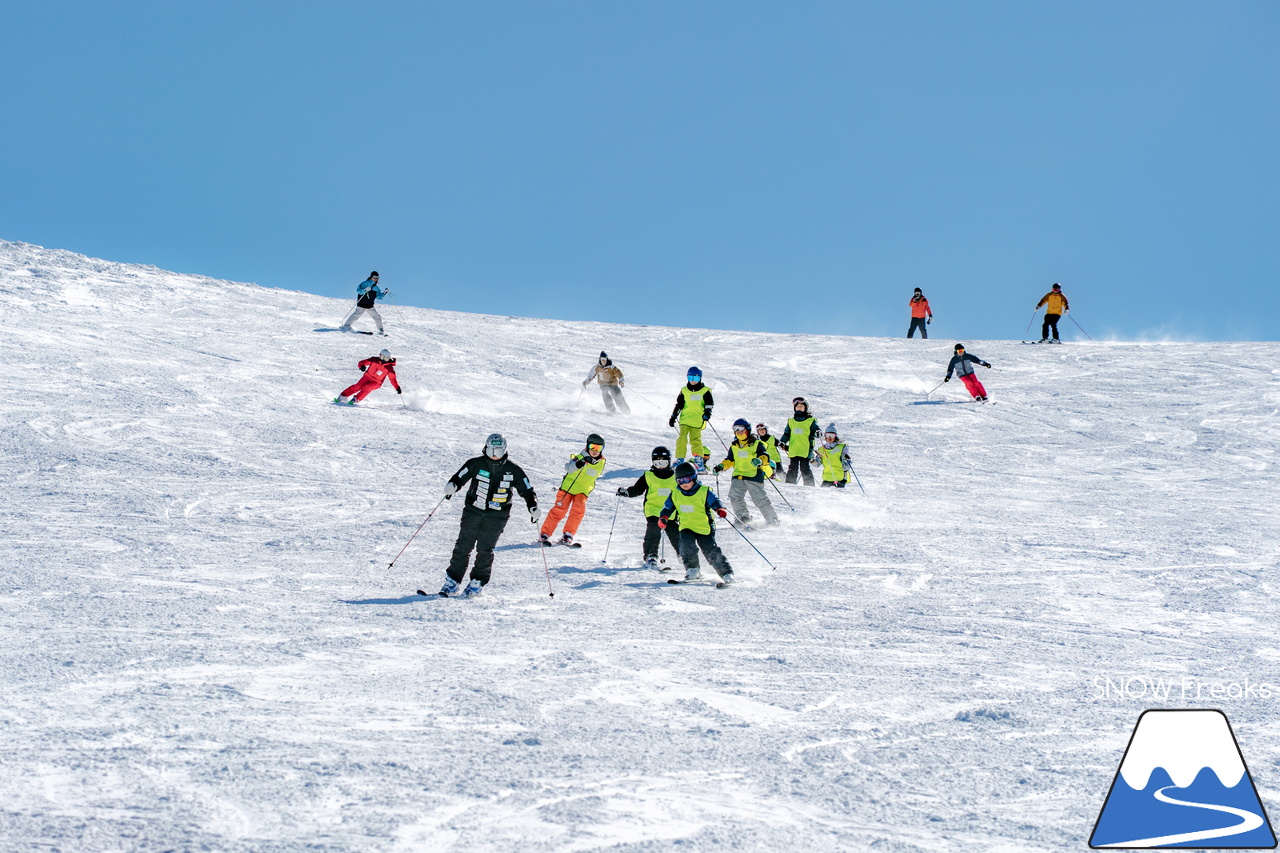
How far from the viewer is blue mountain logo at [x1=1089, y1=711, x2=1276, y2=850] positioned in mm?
4047

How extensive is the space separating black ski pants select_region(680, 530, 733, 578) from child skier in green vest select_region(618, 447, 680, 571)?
0.46 ft

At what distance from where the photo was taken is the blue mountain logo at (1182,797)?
4.05 metres

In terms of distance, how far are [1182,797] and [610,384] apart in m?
15.3

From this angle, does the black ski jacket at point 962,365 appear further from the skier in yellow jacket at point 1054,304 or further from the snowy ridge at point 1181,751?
the snowy ridge at point 1181,751

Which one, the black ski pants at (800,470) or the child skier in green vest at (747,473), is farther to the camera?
the black ski pants at (800,470)

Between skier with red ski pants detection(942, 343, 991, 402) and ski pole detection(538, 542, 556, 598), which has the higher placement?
skier with red ski pants detection(942, 343, 991, 402)

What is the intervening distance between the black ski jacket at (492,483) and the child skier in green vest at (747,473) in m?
3.93

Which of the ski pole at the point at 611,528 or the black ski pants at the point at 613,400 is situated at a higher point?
the black ski pants at the point at 613,400

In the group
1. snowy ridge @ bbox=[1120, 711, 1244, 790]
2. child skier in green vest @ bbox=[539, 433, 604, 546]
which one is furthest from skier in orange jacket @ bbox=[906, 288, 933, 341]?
snowy ridge @ bbox=[1120, 711, 1244, 790]

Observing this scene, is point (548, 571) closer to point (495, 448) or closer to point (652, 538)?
point (652, 538)

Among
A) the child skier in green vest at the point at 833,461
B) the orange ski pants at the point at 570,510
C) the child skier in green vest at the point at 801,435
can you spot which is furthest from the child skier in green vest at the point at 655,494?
the child skier in green vest at the point at 833,461

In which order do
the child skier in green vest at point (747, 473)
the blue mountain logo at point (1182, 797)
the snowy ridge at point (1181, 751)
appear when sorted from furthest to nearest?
the child skier in green vest at point (747, 473), the snowy ridge at point (1181, 751), the blue mountain logo at point (1182, 797)

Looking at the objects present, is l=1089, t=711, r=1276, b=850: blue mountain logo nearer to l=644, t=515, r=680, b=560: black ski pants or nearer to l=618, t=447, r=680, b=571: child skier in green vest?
l=618, t=447, r=680, b=571: child skier in green vest

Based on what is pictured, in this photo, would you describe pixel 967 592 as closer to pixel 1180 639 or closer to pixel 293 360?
pixel 1180 639
